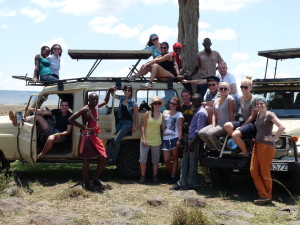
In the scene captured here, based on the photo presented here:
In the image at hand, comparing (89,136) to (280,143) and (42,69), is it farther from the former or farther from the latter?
(280,143)

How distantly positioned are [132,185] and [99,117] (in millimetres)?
1411

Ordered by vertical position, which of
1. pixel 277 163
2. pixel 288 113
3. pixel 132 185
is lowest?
pixel 132 185

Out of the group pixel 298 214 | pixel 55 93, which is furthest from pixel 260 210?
pixel 55 93

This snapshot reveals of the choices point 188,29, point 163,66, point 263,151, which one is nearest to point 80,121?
point 163,66

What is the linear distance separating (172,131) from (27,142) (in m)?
2.59

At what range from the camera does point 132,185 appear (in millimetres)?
8891

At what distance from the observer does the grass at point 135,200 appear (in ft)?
20.7

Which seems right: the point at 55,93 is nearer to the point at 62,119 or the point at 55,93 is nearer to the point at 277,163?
the point at 62,119

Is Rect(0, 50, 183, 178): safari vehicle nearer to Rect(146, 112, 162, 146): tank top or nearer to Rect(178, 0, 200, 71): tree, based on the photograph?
Rect(146, 112, 162, 146): tank top

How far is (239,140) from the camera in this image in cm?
755

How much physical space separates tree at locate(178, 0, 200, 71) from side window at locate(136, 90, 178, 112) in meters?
2.61

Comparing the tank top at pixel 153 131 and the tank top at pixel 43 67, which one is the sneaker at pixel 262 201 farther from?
the tank top at pixel 43 67

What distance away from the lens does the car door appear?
28.1ft

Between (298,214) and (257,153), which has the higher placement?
(257,153)
